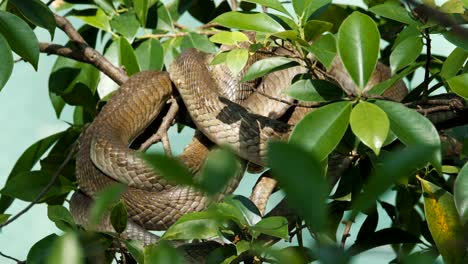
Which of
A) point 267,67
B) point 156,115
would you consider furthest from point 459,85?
point 156,115

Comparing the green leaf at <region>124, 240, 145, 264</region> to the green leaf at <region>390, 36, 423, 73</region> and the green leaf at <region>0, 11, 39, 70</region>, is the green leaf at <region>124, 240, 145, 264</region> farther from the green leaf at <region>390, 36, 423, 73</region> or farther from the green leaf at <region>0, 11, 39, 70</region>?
the green leaf at <region>390, 36, 423, 73</region>

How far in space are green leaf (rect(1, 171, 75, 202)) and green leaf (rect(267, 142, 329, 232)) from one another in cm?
269

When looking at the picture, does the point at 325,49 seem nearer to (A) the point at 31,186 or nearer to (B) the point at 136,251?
(B) the point at 136,251

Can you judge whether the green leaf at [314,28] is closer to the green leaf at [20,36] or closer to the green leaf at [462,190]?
the green leaf at [462,190]

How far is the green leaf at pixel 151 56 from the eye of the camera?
388 centimetres

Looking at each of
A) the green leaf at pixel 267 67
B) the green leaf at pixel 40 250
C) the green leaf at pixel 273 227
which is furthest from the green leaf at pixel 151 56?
the green leaf at pixel 273 227

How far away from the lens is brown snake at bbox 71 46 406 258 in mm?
3330

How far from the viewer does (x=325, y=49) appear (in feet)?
8.53

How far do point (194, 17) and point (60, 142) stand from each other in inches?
35.2

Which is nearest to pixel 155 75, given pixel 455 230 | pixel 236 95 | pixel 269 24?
pixel 236 95

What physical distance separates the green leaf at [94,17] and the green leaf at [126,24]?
37mm

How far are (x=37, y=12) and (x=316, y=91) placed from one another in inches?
43.3

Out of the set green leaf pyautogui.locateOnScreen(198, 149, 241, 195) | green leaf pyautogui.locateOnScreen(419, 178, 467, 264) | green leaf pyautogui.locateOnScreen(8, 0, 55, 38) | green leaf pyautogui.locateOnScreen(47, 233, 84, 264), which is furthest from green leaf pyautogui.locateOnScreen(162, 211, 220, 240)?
green leaf pyautogui.locateOnScreen(198, 149, 241, 195)

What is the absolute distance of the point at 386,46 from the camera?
4613 mm
